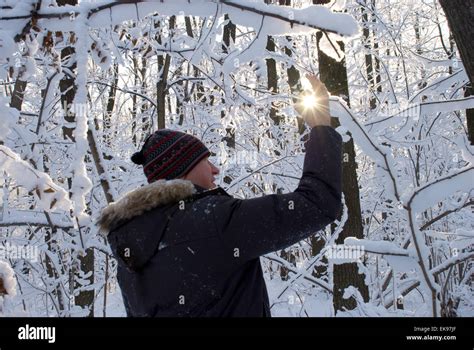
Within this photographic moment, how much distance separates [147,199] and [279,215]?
1.58 feet

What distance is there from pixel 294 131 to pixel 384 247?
6949 millimetres

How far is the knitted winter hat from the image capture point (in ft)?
6.27

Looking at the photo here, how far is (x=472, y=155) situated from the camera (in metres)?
2.01

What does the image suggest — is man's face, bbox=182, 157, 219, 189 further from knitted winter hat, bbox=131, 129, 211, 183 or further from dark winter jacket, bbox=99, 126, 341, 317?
dark winter jacket, bbox=99, 126, 341, 317

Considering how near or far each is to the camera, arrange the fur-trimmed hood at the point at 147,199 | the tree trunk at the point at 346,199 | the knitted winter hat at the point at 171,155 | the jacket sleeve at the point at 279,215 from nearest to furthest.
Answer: the jacket sleeve at the point at 279,215 < the fur-trimmed hood at the point at 147,199 < the knitted winter hat at the point at 171,155 < the tree trunk at the point at 346,199

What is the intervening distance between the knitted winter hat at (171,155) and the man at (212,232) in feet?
0.35

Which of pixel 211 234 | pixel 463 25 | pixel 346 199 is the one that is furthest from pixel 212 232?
pixel 346 199

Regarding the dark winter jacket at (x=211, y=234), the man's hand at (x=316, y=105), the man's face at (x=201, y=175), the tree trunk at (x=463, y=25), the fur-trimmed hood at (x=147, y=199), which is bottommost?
the dark winter jacket at (x=211, y=234)

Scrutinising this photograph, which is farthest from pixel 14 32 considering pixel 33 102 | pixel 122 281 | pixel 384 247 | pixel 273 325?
pixel 33 102

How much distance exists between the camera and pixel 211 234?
5.27 feet

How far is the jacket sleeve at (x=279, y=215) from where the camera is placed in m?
1.57

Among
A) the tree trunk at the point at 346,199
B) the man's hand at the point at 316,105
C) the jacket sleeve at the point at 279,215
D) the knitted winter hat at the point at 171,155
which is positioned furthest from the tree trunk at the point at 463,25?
the tree trunk at the point at 346,199

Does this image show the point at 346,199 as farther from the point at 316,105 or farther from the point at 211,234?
the point at 211,234

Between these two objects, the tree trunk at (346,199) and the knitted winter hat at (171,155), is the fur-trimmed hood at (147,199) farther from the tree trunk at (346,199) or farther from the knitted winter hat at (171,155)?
the tree trunk at (346,199)
